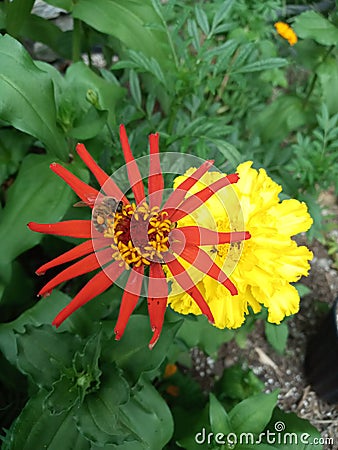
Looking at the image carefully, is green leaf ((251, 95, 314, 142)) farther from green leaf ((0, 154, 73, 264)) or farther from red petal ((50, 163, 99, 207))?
red petal ((50, 163, 99, 207))

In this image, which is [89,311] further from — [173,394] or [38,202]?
[173,394]

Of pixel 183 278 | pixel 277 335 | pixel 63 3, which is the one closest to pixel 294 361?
pixel 277 335

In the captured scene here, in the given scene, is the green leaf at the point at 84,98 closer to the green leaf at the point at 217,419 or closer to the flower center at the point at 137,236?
the flower center at the point at 137,236

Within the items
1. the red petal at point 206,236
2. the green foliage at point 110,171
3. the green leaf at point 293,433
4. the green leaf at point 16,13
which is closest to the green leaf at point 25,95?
the green foliage at point 110,171

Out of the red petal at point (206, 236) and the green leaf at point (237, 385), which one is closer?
the red petal at point (206, 236)

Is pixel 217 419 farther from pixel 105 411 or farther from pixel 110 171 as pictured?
pixel 110 171

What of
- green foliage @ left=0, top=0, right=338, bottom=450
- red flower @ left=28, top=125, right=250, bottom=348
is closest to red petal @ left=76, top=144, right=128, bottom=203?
red flower @ left=28, top=125, right=250, bottom=348
